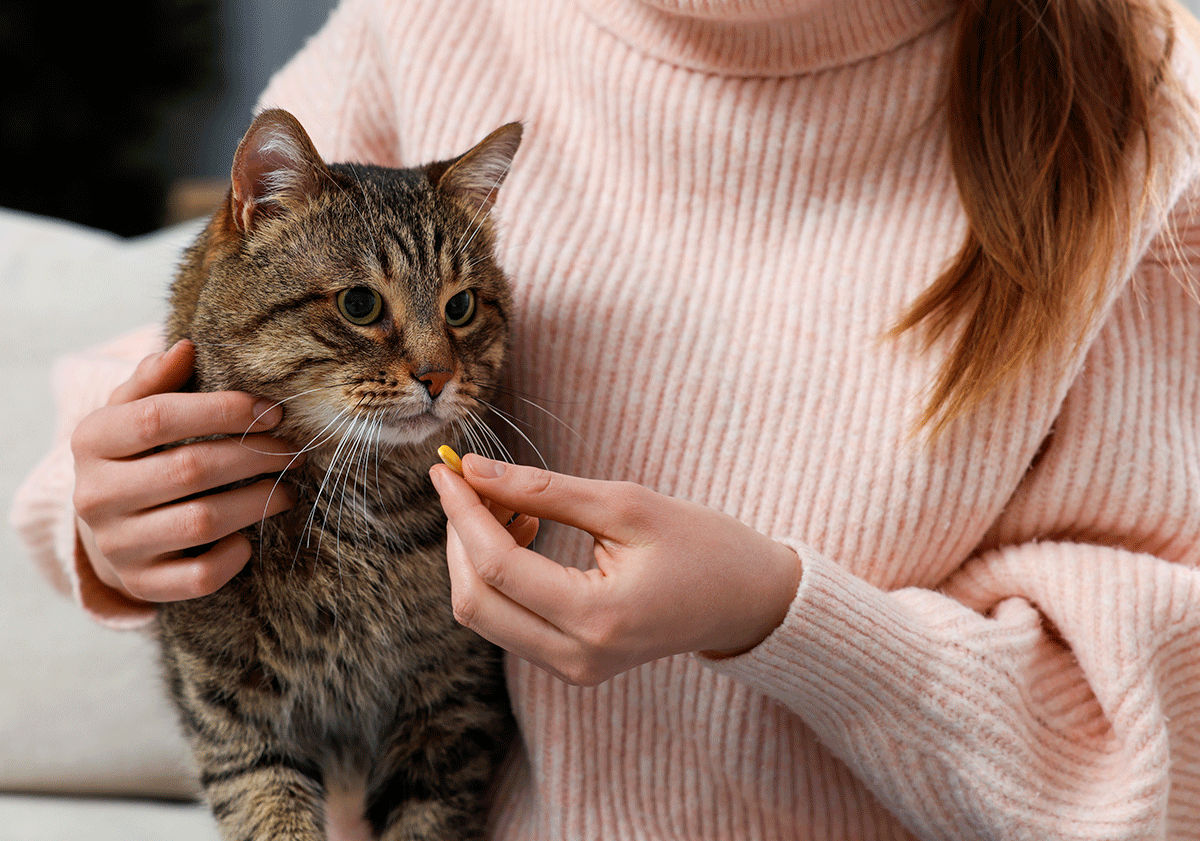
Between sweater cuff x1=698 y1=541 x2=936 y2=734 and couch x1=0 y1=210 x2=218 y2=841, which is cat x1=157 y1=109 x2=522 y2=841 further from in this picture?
couch x1=0 y1=210 x2=218 y2=841

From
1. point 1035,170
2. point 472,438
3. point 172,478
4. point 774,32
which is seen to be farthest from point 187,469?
point 1035,170

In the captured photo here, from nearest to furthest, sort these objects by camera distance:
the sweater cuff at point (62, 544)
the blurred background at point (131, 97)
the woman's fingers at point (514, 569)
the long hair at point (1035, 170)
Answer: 1. the woman's fingers at point (514, 569)
2. the long hair at point (1035, 170)
3. the sweater cuff at point (62, 544)
4. the blurred background at point (131, 97)

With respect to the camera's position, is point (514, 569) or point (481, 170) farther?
point (481, 170)

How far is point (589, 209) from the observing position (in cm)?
101

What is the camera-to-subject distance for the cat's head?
0.81m

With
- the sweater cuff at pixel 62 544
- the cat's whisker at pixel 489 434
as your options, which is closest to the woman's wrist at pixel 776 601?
the cat's whisker at pixel 489 434

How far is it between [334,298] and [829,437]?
0.49m

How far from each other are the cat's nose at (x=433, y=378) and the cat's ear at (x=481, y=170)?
0.63ft

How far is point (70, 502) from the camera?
1065 mm

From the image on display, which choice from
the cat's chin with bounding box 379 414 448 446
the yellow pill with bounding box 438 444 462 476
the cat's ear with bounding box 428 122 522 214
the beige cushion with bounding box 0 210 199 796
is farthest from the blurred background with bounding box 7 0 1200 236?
the yellow pill with bounding box 438 444 462 476

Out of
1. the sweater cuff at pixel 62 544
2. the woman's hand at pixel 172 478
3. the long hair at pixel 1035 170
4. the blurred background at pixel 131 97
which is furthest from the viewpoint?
the blurred background at pixel 131 97

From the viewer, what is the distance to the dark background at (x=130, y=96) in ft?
7.72

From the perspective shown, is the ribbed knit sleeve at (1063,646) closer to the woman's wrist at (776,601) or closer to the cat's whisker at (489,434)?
the woman's wrist at (776,601)

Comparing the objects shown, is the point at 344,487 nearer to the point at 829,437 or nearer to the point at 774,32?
the point at 829,437
